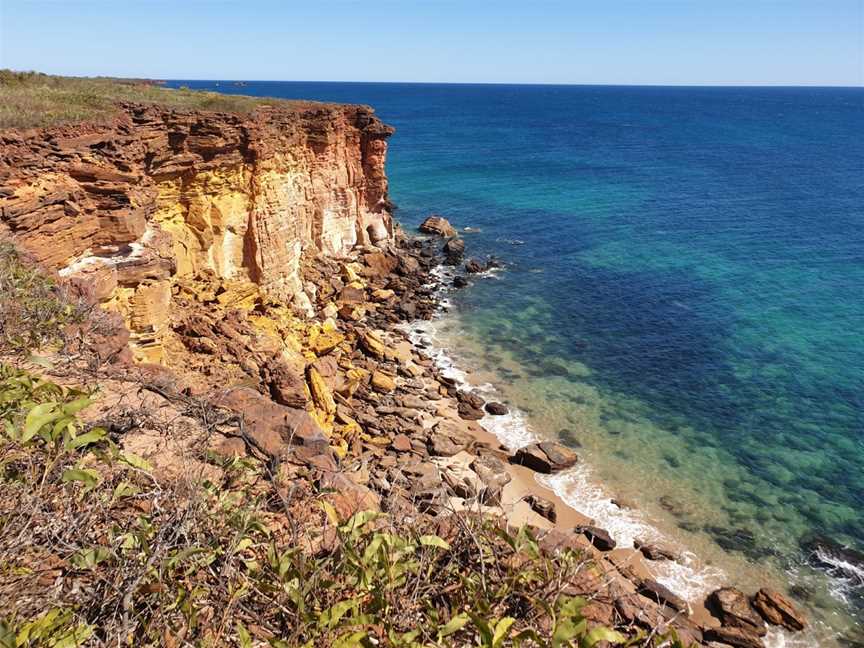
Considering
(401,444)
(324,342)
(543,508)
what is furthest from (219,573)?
(324,342)

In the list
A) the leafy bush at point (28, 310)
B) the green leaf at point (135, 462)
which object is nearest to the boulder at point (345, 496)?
the green leaf at point (135, 462)

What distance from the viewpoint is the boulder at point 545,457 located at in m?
22.5

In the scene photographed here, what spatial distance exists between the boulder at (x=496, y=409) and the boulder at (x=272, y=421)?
16464 millimetres

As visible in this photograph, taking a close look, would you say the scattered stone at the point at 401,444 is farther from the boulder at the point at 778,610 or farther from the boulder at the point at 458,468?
the boulder at the point at 778,610

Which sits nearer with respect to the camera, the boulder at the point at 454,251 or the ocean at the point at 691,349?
the ocean at the point at 691,349

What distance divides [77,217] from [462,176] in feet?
210

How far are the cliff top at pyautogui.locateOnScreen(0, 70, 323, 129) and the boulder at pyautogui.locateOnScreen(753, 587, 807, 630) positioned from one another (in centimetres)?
2716

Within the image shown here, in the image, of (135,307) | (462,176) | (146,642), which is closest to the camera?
(146,642)

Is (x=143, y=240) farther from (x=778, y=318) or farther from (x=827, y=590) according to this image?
(x=778, y=318)

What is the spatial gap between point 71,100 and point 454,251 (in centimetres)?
3069

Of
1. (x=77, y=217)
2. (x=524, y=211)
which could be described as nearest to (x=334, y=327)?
(x=77, y=217)

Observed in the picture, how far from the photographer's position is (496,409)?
26.1 metres

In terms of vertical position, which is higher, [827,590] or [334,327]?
[334,327]

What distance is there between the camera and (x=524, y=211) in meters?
60.7
